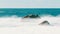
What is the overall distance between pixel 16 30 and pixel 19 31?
0.09 m

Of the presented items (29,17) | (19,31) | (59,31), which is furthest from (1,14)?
(59,31)

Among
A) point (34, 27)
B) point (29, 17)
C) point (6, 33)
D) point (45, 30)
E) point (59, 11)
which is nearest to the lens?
point (6, 33)

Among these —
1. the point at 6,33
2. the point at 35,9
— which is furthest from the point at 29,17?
the point at 6,33

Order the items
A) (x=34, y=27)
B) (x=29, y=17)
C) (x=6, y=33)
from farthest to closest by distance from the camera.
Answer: (x=29, y=17), (x=34, y=27), (x=6, y=33)

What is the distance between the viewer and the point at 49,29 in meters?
3.81

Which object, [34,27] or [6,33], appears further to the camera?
[34,27]

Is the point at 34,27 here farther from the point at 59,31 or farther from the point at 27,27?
the point at 59,31

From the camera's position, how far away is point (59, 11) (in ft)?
20.4

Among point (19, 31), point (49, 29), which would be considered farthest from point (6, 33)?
point (49, 29)

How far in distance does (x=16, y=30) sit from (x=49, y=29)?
0.66m

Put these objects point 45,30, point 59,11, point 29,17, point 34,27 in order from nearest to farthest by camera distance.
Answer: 1. point 45,30
2. point 34,27
3. point 29,17
4. point 59,11

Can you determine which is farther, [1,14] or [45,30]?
[1,14]

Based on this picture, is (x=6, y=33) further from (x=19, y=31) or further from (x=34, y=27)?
(x=34, y=27)

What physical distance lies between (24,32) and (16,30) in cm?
22
